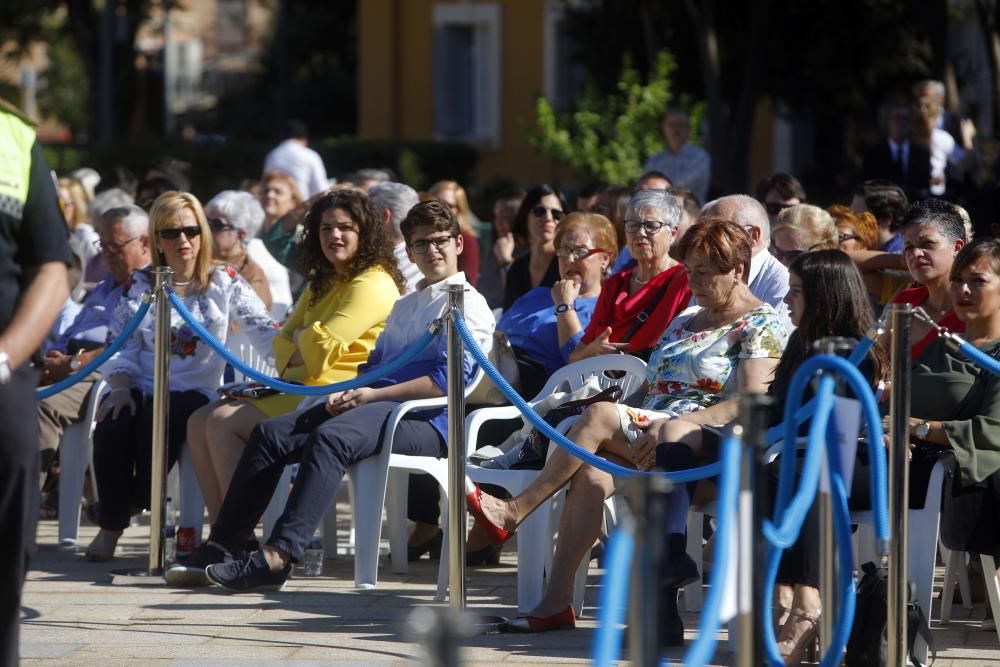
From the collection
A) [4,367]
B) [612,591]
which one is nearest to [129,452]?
[4,367]

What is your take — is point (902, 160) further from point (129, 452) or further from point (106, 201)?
point (129, 452)

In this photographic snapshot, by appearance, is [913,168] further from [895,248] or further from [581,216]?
[581,216]

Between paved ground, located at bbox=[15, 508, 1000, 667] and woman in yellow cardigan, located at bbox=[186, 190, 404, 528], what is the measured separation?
69 centimetres

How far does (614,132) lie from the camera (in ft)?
61.2

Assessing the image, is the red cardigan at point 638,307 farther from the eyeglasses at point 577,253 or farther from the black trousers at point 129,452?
the black trousers at point 129,452

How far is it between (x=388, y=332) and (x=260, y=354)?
40.9 inches

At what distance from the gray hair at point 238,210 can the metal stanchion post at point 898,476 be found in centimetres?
483

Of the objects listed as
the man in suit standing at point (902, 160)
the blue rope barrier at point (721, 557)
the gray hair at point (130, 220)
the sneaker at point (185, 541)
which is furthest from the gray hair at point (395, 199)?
the blue rope barrier at point (721, 557)

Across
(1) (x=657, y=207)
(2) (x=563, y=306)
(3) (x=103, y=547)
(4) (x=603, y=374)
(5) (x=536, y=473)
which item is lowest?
(3) (x=103, y=547)

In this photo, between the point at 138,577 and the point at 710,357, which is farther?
the point at 138,577

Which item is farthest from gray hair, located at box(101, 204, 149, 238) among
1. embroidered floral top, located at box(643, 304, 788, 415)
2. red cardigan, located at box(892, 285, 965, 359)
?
red cardigan, located at box(892, 285, 965, 359)

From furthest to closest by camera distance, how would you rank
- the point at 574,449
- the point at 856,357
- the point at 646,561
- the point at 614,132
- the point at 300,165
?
the point at 614,132
the point at 300,165
the point at 574,449
the point at 856,357
the point at 646,561

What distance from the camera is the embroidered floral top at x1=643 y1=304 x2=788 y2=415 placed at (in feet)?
20.8

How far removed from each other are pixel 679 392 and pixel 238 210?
3.58m
